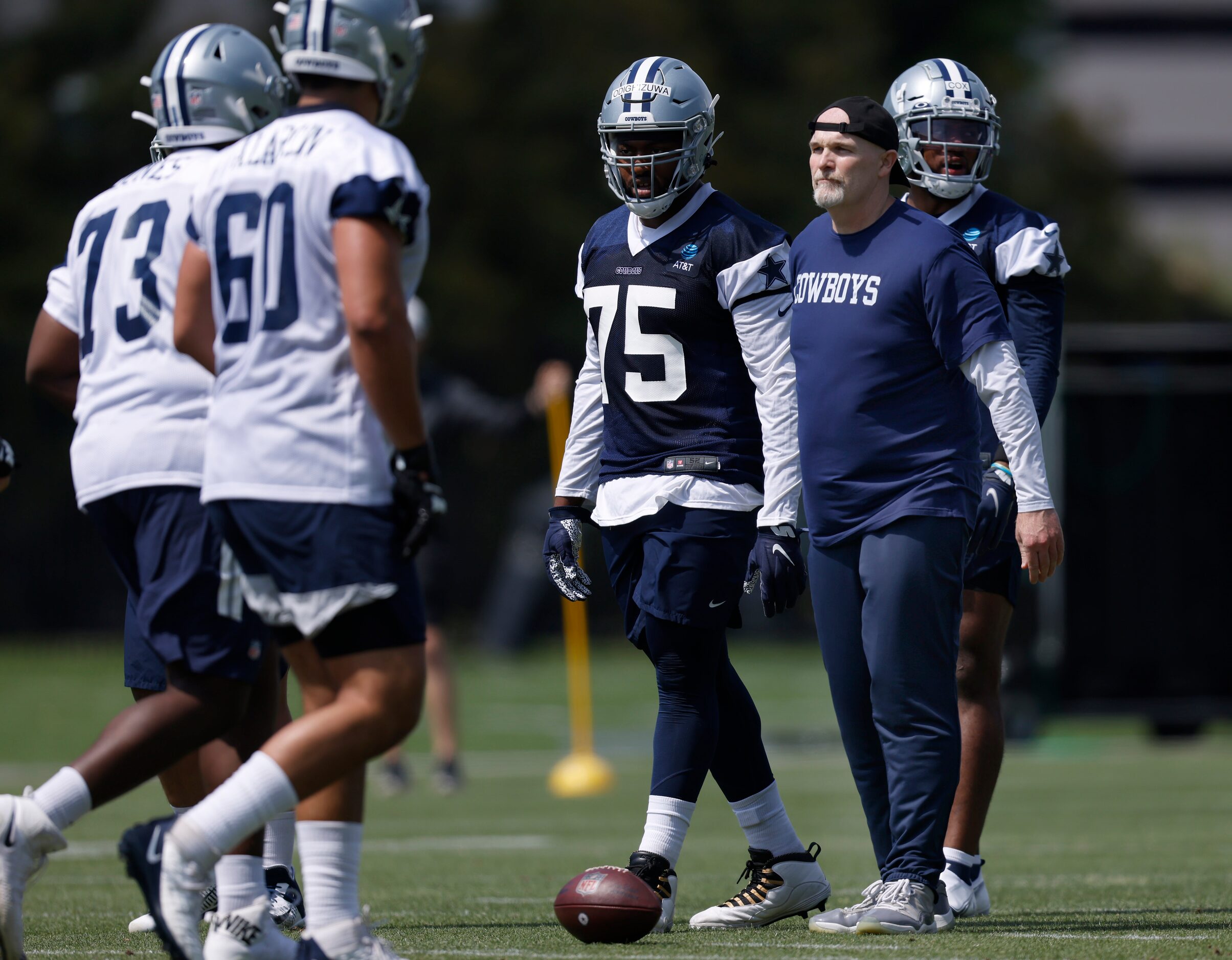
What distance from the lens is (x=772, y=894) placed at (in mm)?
5957

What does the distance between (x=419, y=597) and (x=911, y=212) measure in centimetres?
219

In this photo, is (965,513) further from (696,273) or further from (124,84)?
(124,84)

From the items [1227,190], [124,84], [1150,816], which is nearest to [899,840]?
[1150,816]

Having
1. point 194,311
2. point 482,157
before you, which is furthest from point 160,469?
point 482,157

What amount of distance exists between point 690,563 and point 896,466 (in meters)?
0.65

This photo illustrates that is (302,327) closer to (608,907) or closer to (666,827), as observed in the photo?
(608,907)

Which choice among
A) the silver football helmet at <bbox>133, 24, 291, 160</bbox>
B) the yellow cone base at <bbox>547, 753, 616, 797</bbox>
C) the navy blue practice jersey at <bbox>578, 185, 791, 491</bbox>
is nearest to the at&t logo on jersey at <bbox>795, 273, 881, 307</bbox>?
the navy blue practice jersey at <bbox>578, 185, 791, 491</bbox>

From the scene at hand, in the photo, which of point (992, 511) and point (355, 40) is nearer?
point (355, 40)

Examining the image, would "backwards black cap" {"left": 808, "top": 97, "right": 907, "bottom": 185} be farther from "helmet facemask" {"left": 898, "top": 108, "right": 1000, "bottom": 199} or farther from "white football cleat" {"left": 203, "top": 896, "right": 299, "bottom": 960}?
"white football cleat" {"left": 203, "top": 896, "right": 299, "bottom": 960}

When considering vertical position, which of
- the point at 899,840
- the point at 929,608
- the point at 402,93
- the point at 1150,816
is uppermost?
the point at 402,93

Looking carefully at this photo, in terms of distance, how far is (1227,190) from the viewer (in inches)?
2751

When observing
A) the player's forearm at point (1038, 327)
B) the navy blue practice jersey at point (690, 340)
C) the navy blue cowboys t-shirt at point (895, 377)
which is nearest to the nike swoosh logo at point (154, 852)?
the navy blue practice jersey at point (690, 340)

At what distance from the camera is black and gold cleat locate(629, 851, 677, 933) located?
224 inches

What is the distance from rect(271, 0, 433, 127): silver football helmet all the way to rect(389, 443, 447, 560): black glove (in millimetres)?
883
